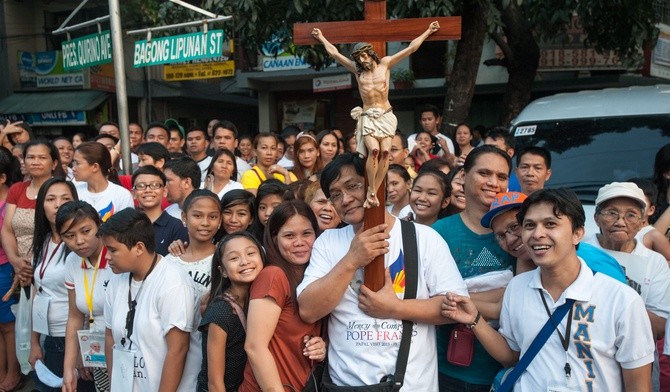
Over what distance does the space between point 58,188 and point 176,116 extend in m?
15.6

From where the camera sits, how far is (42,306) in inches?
175

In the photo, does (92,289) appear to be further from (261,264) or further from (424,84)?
(424,84)

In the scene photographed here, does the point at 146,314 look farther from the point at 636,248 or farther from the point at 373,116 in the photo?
the point at 636,248

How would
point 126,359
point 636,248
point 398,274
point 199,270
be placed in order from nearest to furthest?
point 398,274 → point 126,359 → point 636,248 → point 199,270

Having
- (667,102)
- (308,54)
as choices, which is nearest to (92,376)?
(667,102)

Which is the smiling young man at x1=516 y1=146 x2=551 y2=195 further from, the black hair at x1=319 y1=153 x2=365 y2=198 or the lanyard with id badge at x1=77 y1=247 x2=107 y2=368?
the lanyard with id badge at x1=77 y1=247 x2=107 y2=368

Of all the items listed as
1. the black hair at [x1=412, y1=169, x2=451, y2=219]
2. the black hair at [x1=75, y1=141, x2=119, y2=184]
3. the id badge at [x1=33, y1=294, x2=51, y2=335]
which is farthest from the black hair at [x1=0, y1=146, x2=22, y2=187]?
the black hair at [x1=412, y1=169, x2=451, y2=219]

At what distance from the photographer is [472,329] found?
2732 mm

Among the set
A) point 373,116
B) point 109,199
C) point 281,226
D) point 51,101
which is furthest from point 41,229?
point 51,101

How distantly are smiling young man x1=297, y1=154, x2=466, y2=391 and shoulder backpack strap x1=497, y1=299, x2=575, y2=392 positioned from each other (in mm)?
321

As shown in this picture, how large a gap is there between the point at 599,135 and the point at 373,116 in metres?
3.43

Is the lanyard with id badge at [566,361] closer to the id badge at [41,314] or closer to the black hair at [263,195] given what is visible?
the black hair at [263,195]

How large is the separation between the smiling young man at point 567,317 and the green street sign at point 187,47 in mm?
4923

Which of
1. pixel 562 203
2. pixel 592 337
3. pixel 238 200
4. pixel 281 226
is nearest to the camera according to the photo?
pixel 592 337
